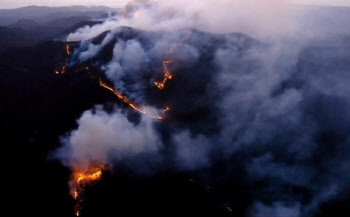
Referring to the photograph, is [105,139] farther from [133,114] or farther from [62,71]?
[62,71]

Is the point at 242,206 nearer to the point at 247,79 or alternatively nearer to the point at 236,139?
the point at 236,139

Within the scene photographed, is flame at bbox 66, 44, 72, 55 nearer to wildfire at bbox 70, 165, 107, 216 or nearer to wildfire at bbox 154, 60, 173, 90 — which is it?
wildfire at bbox 154, 60, 173, 90

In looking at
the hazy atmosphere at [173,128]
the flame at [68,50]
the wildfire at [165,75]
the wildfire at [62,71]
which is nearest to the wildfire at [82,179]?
the hazy atmosphere at [173,128]

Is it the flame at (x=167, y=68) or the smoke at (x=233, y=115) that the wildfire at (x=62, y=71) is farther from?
the flame at (x=167, y=68)

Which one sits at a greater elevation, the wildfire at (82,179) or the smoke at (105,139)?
the smoke at (105,139)

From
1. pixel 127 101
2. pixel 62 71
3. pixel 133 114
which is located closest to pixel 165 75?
pixel 127 101

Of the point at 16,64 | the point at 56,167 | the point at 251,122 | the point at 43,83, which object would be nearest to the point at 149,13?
the point at 16,64
